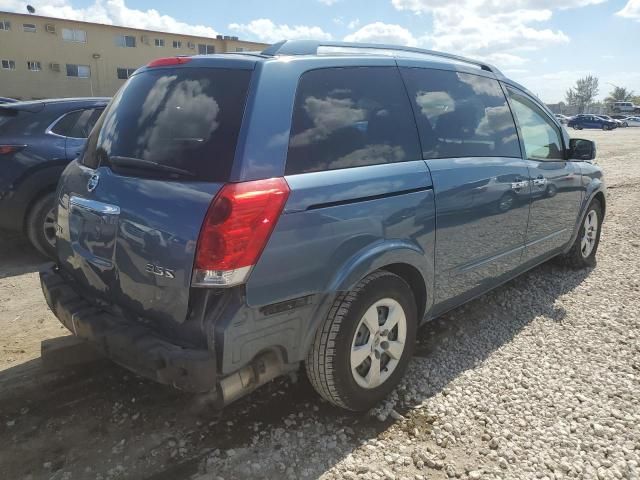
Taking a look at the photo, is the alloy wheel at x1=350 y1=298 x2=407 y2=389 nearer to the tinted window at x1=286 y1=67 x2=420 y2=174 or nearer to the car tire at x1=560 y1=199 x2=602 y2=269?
the tinted window at x1=286 y1=67 x2=420 y2=174

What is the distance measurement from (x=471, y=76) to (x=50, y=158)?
425 centimetres

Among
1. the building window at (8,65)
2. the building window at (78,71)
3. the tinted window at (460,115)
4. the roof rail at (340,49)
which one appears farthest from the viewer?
the building window at (78,71)

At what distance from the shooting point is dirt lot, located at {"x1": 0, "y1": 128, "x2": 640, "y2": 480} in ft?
7.74

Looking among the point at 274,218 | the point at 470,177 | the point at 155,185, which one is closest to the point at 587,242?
the point at 470,177

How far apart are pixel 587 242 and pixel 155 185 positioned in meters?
4.49

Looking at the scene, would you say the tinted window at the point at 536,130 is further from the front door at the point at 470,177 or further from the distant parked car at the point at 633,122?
the distant parked car at the point at 633,122

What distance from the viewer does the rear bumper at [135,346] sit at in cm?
209

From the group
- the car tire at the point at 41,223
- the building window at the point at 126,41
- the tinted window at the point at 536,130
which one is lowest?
the car tire at the point at 41,223

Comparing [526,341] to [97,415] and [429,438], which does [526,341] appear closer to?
[429,438]

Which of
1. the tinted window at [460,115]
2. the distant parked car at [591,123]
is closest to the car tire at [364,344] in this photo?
the tinted window at [460,115]

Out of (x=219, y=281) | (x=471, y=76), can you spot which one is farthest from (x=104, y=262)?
(x=471, y=76)

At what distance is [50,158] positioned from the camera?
17.1 ft

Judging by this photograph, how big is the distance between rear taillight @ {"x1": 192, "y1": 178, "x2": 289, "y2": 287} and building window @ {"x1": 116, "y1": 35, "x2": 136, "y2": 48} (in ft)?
155

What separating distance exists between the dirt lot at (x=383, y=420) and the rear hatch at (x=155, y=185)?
2.24ft
